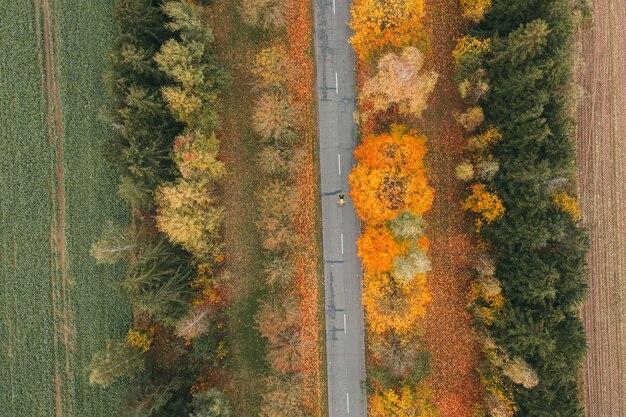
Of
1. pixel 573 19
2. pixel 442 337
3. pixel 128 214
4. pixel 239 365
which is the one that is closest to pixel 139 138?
pixel 128 214

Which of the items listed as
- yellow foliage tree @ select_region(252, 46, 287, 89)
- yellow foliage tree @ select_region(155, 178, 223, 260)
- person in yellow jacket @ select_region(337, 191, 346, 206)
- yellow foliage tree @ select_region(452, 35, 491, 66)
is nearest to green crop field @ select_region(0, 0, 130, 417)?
yellow foliage tree @ select_region(155, 178, 223, 260)

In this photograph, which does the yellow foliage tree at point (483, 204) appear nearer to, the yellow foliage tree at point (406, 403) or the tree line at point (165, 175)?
the yellow foliage tree at point (406, 403)

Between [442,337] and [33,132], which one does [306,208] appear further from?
[33,132]

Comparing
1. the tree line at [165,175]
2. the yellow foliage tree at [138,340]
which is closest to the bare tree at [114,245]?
the tree line at [165,175]

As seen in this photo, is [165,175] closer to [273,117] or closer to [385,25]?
[273,117]

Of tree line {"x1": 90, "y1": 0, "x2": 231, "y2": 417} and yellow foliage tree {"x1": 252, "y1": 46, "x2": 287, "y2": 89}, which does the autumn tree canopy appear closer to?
yellow foliage tree {"x1": 252, "y1": 46, "x2": 287, "y2": 89}
